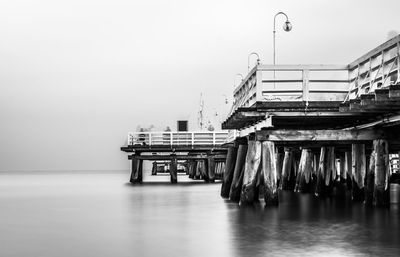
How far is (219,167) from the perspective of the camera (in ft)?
202

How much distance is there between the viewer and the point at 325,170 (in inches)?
1048

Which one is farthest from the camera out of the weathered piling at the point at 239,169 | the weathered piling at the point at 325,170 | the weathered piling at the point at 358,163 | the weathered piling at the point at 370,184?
the weathered piling at the point at 325,170

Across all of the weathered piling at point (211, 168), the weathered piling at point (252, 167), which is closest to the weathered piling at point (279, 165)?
the weathered piling at point (211, 168)

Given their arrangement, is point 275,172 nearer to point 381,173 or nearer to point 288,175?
point 381,173

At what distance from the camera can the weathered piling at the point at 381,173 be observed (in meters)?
18.8

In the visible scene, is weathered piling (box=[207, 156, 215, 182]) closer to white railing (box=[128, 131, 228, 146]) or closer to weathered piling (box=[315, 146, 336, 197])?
white railing (box=[128, 131, 228, 146])

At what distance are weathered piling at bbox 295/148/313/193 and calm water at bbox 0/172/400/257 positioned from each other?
465 cm

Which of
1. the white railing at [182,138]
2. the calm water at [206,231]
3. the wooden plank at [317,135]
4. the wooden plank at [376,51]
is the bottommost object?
the calm water at [206,231]

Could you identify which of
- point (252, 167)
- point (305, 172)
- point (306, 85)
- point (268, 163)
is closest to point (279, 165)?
point (305, 172)

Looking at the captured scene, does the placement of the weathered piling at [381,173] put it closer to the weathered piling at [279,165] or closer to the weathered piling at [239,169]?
the weathered piling at [239,169]

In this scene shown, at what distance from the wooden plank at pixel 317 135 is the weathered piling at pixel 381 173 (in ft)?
0.95

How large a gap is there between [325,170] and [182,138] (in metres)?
17.3

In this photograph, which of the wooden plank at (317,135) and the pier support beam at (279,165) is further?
the pier support beam at (279,165)

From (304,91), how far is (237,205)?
211 inches
